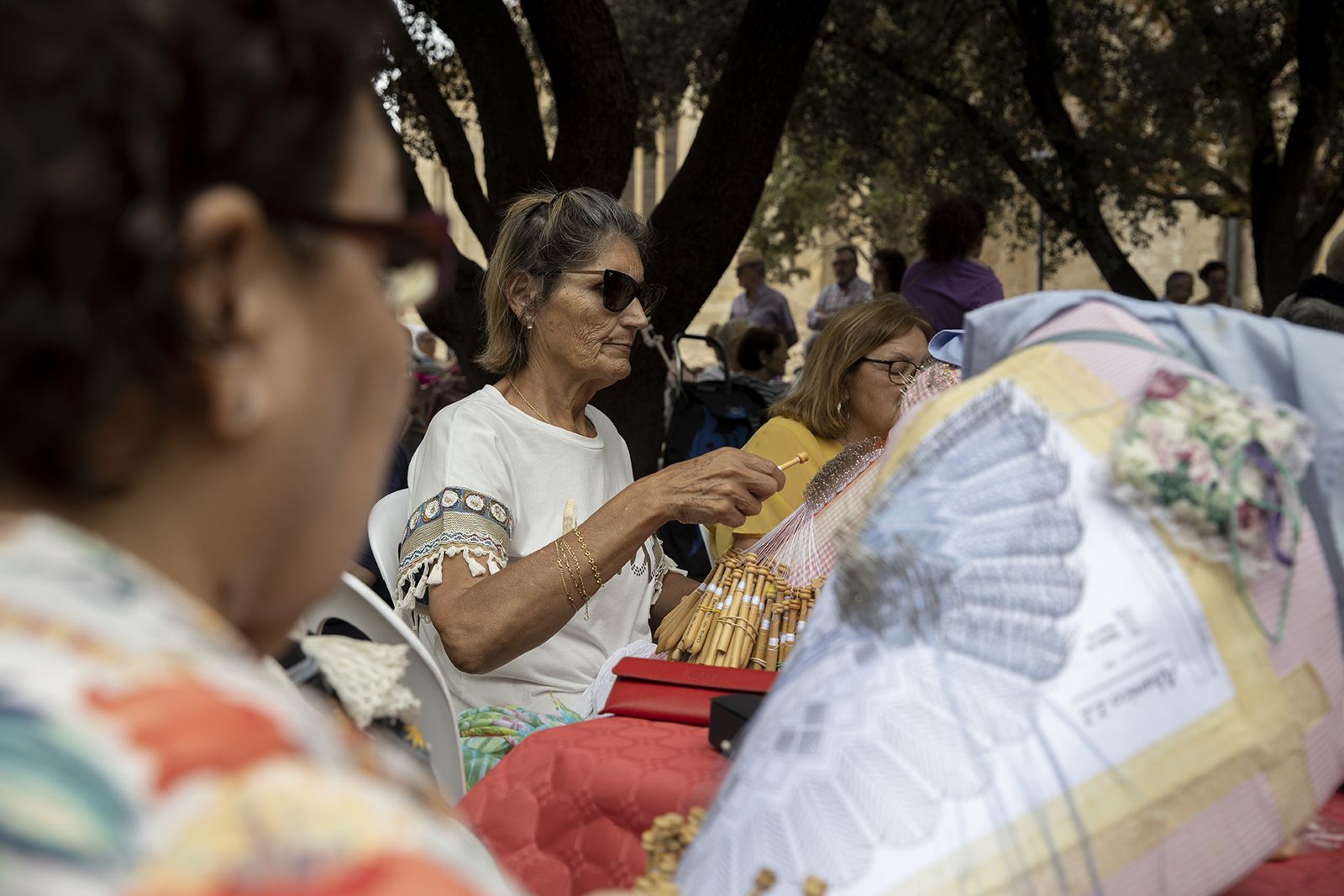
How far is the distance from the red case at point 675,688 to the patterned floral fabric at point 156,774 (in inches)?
52.9

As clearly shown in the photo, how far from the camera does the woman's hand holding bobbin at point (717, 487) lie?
2.63 m

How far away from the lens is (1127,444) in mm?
1249

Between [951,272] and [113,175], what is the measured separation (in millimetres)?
5685

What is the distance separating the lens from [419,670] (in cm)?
178

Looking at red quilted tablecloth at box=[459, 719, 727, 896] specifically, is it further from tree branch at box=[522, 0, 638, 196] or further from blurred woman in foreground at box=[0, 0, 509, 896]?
tree branch at box=[522, 0, 638, 196]

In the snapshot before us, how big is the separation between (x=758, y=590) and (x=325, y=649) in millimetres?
1176

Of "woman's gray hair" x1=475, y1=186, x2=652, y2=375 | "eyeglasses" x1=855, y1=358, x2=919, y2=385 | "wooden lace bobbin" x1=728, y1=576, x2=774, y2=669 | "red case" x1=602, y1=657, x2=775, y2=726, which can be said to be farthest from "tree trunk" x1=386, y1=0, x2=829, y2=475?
"red case" x1=602, y1=657, x2=775, y2=726

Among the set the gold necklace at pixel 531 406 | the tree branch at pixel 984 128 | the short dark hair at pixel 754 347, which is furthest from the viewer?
the tree branch at pixel 984 128

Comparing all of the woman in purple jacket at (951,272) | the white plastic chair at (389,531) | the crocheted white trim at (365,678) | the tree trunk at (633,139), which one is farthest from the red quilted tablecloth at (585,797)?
the woman in purple jacket at (951,272)

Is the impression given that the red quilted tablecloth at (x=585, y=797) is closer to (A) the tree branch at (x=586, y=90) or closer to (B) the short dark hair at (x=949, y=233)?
(A) the tree branch at (x=586, y=90)

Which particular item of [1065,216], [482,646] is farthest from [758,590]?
[1065,216]

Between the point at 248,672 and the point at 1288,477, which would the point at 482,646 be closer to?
the point at 1288,477

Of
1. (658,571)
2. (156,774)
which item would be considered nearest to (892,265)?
(658,571)

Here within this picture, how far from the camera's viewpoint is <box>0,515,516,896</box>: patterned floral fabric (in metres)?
0.52
